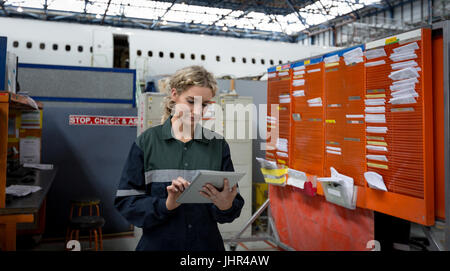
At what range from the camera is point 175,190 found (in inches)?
47.1

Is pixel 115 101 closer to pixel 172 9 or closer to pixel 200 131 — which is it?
pixel 200 131

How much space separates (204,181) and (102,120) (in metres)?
3.73

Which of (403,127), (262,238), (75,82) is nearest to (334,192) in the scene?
(403,127)

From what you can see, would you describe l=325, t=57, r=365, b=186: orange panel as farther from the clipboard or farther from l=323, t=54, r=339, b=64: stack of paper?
the clipboard

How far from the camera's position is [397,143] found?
2131mm

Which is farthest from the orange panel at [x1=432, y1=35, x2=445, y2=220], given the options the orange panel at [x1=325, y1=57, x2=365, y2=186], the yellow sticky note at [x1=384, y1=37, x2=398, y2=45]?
Answer: the orange panel at [x1=325, y1=57, x2=365, y2=186]

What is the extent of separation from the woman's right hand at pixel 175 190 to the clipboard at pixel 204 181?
0.07 feet

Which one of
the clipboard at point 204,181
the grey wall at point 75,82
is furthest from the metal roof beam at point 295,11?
the clipboard at point 204,181

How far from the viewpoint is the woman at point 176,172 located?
1374mm

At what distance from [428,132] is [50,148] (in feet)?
13.5

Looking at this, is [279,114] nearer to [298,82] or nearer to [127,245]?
[298,82]

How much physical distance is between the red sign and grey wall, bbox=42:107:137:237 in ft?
0.17

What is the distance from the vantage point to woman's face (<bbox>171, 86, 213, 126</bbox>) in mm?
1395

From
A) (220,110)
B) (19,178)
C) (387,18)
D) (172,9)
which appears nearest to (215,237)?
(19,178)
